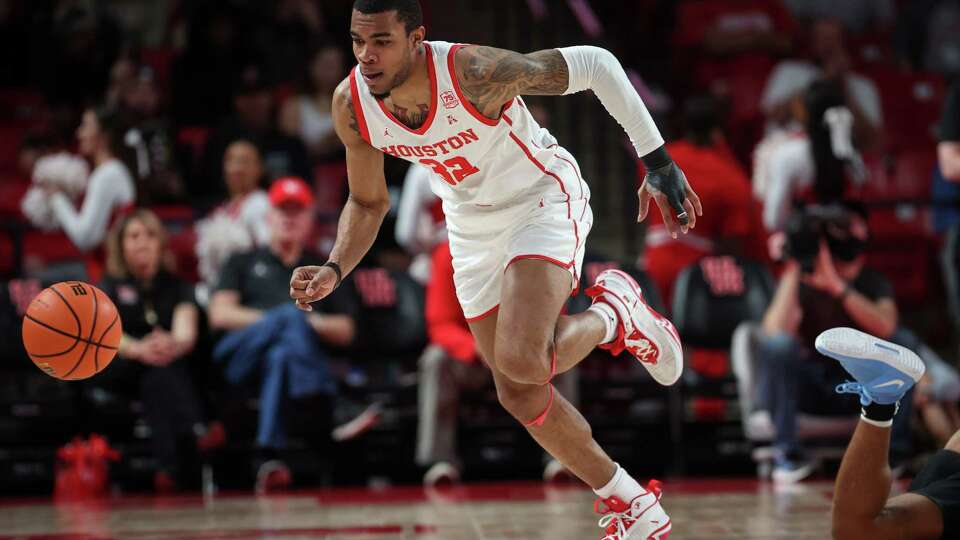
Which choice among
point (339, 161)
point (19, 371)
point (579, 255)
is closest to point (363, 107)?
point (579, 255)

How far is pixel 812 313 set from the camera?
24.6 feet

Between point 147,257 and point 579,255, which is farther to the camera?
point 147,257

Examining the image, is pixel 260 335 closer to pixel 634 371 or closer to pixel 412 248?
pixel 412 248

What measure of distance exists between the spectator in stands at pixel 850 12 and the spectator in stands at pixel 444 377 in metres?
4.78

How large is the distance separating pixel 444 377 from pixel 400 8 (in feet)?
11.5

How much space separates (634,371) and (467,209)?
3498 millimetres

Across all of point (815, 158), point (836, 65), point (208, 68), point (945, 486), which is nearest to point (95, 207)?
point (208, 68)

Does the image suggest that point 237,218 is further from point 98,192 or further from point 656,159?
point 656,159

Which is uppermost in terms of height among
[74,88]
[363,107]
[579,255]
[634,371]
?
[74,88]

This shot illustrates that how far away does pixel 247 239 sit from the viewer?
8.23 meters

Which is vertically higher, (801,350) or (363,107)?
(363,107)

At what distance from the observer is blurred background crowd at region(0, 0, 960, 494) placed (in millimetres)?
7539

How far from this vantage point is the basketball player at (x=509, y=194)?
4.41 metres

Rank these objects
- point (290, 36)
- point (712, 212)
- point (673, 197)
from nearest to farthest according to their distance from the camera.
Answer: point (673, 197) < point (712, 212) < point (290, 36)
